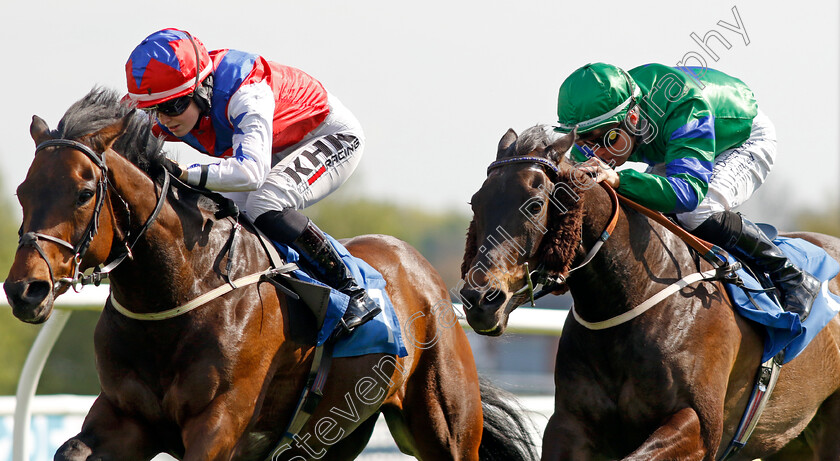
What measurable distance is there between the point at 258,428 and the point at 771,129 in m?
2.68

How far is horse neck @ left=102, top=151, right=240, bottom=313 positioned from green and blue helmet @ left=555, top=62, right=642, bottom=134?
1.50 m

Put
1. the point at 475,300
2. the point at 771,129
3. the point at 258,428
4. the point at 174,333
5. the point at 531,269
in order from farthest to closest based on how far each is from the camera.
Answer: the point at 771,129 → the point at 258,428 → the point at 174,333 → the point at 531,269 → the point at 475,300

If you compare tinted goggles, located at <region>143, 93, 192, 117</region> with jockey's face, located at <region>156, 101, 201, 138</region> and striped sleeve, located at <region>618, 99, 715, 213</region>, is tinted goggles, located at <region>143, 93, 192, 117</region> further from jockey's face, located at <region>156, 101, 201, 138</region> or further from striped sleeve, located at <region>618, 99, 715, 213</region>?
striped sleeve, located at <region>618, 99, 715, 213</region>

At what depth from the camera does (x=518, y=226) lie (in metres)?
3.41

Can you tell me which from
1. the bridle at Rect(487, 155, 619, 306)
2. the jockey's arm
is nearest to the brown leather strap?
the bridle at Rect(487, 155, 619, 306)

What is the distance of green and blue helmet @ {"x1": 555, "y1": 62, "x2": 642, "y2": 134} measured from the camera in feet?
12.8

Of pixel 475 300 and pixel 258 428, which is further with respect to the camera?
pixel 258 428

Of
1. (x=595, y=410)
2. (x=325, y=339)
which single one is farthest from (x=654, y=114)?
(x=325, y=339)

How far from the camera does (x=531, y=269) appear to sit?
3.49 meters

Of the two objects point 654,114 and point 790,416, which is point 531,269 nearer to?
point 654,114

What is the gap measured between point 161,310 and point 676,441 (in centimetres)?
190

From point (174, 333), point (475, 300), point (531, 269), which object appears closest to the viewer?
point (475, 300)

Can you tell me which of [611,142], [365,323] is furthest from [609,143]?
[365,323]

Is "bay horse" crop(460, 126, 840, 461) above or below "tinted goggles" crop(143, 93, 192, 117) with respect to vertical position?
below
